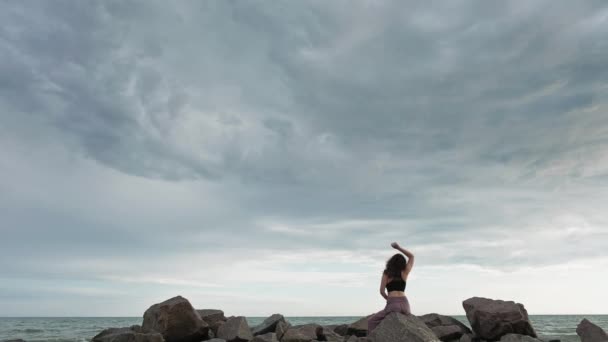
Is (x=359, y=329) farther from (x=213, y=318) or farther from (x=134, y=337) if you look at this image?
(x=134, y=337)

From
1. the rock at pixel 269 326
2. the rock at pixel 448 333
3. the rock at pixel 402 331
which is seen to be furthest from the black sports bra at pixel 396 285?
the rock at pixel 269 326

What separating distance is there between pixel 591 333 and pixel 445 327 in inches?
168

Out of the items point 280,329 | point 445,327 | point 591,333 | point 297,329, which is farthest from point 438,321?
point 280,329

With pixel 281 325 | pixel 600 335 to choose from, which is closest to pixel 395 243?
pixel 281 325

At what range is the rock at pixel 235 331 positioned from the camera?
13469 mm

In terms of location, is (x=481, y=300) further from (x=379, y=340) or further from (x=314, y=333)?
(x=379, y=340)

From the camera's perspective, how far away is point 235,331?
1365 centimetres

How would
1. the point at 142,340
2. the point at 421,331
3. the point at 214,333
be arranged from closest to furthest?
the point at 421,331, the point at 142,340, the point at 214,333

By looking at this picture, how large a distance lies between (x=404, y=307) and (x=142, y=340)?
685cm

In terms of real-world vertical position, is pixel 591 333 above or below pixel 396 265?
below

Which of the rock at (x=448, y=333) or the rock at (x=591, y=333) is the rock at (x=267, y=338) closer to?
the rock at (x=448, y=333)

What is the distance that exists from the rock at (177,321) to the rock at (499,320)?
304 inches

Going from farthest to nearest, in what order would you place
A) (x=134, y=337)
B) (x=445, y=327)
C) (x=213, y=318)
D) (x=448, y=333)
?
(x=213, y=318)
(x=445, y=327)
(x=448, y=333)
(x=134, y=337)

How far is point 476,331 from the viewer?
13.9 metres
